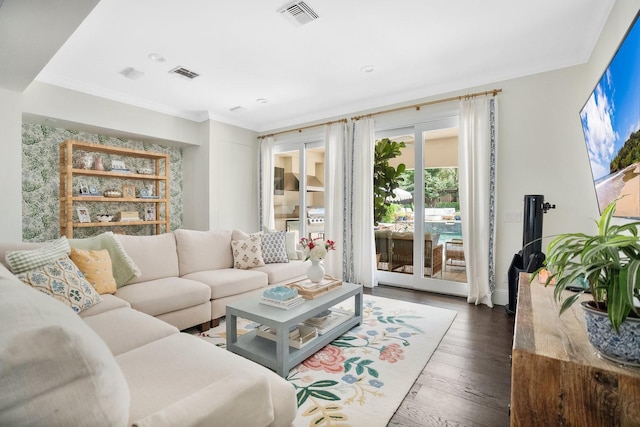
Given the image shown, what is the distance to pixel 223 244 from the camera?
3.65 metres

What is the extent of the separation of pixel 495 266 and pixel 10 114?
5.49 meters

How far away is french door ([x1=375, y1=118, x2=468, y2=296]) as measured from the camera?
3.93 meters

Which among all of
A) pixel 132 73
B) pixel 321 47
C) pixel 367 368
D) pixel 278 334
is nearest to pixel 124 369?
pixel 278 334

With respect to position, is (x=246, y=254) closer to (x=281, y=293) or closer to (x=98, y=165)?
(x=281, y=293)

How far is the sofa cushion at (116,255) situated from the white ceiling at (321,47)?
1817 millimetres

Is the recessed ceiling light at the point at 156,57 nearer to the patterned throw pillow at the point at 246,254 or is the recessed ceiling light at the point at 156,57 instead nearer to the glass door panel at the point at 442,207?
the patterned throw pillow at the point at 246,254

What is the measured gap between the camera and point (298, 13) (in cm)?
244

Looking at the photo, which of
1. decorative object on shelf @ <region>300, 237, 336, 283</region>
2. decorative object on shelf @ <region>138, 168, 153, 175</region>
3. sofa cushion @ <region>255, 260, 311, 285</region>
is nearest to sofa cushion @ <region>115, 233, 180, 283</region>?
sofa cushion @ <region>255, 260, 311, 285</region>

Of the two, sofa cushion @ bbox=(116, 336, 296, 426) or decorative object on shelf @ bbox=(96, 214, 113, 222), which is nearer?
sofa cushion @ bbox=(116, 336, 296, 426)

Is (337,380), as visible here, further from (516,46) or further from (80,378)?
(516,46)

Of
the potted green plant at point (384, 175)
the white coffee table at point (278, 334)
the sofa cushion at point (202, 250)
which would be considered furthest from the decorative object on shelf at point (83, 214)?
the potted green plant at point (384, 175)

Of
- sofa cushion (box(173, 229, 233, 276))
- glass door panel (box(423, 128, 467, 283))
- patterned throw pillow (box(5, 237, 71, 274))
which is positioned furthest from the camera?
glass door panel (box(423, 128, 467, 283))

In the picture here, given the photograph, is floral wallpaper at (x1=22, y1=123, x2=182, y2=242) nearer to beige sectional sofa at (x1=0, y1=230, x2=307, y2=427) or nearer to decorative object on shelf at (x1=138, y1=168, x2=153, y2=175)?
decorative object on shelf at (x1=138, y1=168, x2=153, y2=175)

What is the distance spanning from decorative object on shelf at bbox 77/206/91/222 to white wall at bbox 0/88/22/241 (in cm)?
81
